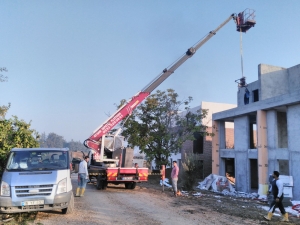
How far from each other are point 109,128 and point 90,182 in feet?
11.4

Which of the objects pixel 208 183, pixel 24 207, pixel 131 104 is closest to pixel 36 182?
pixel 24 207

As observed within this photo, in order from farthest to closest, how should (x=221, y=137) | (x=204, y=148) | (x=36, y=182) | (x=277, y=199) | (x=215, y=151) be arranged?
(x=204, y=148)
(x=221, y=137)
(x=215, y=151)
(x=277, y=199)
(x=36, y=182)

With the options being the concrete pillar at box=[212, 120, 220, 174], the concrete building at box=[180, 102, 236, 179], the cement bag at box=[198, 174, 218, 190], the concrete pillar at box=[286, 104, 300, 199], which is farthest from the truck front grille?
the concrete building at box=[180, 102, 236, 179]

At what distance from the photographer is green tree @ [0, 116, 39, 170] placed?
40.0ft

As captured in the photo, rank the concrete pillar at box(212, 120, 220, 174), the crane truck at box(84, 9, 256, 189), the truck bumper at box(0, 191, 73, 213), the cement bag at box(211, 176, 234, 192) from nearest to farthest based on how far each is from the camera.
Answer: the truck bumper at box(0, 191, 73, 213), the crane truck at box(84, 9, 256, 189), the cement bag at box(211, 176, 234, 192), the concrete pillar at box(212, 120, 220, 174)

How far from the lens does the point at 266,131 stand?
16.1m

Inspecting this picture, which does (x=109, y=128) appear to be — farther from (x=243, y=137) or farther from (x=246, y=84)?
(x=246, y=84)

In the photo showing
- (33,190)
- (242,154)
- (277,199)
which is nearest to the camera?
(33,190)

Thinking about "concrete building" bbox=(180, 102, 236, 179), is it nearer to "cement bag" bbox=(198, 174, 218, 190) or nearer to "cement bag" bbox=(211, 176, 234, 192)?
"cement bag" bbox=(198, 174, 218, 190)

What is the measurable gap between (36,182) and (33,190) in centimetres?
21

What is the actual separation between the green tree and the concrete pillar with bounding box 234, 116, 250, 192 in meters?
12.7

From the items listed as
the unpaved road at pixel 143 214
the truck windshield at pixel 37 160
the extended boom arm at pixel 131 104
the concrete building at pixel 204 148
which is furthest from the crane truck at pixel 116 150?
the concrete building at pixel 204 148

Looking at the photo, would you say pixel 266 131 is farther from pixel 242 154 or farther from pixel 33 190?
pixel 33 190

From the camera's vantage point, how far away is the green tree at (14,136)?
12.2m
